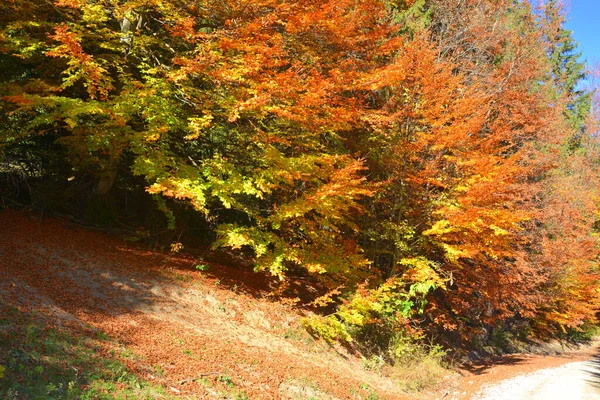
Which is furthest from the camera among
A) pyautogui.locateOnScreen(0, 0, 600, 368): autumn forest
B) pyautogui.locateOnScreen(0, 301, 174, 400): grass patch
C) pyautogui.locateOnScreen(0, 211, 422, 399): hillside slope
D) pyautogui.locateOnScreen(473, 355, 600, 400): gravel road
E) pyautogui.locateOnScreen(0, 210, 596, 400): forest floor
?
pyautogui.locateOnScreen(473, 355, 600, 400): gravel road

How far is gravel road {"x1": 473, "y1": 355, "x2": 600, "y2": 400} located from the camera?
497 inches

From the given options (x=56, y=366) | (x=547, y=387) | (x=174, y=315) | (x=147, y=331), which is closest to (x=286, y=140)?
(x=174, y=315)

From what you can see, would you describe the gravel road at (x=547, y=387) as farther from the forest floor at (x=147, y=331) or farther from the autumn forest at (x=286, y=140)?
the autumn forest at (x=286, y=140)

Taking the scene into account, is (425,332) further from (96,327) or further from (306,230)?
(96,327)

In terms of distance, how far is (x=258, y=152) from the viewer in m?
11.9

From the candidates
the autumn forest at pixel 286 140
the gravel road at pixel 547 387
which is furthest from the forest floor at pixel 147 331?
the autumn forest at pixel 286 140

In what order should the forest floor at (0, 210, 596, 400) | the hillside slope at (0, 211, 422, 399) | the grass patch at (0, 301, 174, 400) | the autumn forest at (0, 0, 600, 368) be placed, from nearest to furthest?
1. the grass patch at (0, 301, 174, 400)
2. the forest floor at (0, 210, 596, 400)
3. the hillside slope at (0, 211, 422, 399)
4. the autumn forest at (0, 0, 600, 368)

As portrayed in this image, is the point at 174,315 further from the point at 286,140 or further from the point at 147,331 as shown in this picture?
the point at 286,140

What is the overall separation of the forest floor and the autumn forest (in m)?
0.92

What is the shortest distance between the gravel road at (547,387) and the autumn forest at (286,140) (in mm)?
2921

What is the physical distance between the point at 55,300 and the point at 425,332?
44.0 feet

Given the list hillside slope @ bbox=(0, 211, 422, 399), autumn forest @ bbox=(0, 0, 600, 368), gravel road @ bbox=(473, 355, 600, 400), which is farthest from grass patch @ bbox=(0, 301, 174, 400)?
gravel road @ bbox=(473, 355, 600, 400)

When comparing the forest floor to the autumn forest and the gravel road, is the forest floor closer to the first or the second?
the gravel road

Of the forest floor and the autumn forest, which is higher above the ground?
the autumn forest
